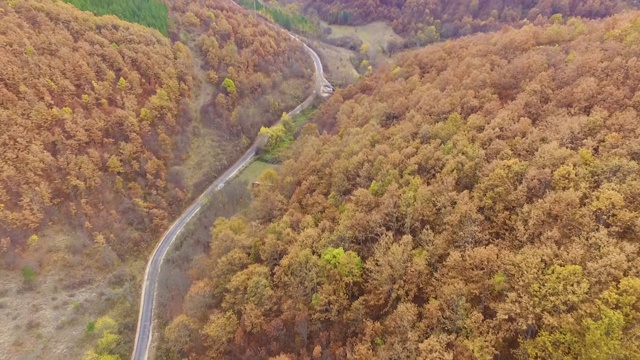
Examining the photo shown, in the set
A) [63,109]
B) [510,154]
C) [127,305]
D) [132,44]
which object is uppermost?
[132,44]

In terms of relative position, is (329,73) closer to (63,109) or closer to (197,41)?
(197,41)

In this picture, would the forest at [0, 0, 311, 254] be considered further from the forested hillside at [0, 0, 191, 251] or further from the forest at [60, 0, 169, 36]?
the forest at [60, 0, 169, 36]

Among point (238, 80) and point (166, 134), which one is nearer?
point (166, 134)


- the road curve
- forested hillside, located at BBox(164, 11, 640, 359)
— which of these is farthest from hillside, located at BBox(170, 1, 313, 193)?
forested hillside, located at BBox(164, 11, 640, 359)

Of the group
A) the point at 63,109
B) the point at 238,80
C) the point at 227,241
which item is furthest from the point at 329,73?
the point at 227,241

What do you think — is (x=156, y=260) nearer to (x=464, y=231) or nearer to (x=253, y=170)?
(x=253, y=170)

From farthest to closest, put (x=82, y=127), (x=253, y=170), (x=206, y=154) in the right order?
(x=253, y=170), (x=206, y=154), (x=82, y=127)

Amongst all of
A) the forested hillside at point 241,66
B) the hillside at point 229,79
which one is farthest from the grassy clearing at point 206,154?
the forested hillside at point 241,66

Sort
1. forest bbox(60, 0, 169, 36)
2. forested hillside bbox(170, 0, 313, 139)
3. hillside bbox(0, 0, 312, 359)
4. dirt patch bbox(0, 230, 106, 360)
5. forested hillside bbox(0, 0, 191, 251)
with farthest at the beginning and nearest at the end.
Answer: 1. forested hillside bbox(170, 0, 313, 139)
2. forest bbox(60, 0, 169, 36)
3. forested hillside bbox(0, 0, 191, 251)
4. hillside bbox(0, 0, 312, 359)
5. dirt patch bbox(0, 230, 106, 360)

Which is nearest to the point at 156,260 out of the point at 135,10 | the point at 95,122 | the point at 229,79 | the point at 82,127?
the point at 82,127
